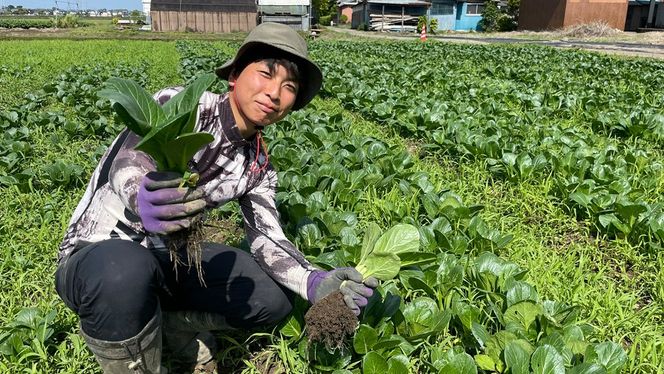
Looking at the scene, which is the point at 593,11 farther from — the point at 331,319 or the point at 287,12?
the point at 331,319

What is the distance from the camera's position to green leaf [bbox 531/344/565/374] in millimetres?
1812

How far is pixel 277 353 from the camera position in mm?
2381

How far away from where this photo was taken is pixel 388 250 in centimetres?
194

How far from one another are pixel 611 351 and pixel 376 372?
0.90m

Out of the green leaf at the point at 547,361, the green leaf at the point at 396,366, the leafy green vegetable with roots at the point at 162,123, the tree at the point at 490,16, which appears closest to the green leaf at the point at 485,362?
the green leaf at the point at 547,361

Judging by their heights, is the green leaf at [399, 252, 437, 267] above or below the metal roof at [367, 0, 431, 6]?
below

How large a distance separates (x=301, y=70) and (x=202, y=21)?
38597 mm

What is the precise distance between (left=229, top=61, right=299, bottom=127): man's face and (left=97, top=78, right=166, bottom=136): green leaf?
483 mm

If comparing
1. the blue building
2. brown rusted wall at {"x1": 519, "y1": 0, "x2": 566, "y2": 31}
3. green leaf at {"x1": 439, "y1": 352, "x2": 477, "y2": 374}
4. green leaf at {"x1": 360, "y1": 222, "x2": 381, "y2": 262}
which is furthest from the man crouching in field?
the blue building

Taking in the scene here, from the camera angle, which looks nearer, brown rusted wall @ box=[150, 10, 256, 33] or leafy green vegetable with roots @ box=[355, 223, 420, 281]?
leafy green vegetable with roots @ box=[355, 223, 420, 281]

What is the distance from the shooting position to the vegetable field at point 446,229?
2.18m

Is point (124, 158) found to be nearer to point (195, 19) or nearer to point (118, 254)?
point (118, 254)

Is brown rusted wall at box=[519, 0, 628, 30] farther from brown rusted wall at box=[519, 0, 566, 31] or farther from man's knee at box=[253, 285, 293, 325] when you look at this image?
man's knee at box=[253, 285, 293, 325]

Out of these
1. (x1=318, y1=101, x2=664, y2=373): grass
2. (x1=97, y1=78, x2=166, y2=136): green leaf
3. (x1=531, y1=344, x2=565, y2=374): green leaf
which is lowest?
(x1=318, y1=101, x2=664, y2=373): grass
